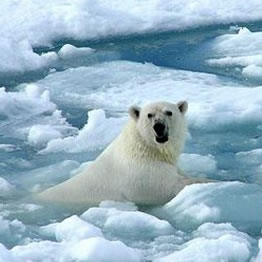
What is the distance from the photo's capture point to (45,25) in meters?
9.53

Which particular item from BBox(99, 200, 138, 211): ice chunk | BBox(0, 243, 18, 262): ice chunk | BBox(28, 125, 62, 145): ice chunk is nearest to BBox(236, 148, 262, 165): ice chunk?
BBox(99, 200, 138, 211): ice chunk

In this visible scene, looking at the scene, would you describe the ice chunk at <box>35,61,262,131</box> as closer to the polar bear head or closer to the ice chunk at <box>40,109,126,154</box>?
the ice chunk at <box>40,109,126,154</box>

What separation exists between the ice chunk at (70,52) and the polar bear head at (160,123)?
3658 mm

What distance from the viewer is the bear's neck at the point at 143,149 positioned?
513cm

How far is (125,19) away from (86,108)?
2810 mm

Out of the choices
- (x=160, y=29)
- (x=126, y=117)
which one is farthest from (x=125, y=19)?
(x=126, y=117)

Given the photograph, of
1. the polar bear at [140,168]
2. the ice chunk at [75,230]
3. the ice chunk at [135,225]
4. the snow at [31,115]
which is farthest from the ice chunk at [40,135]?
the ice chunk at [75,230]

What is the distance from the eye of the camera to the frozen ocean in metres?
4.14

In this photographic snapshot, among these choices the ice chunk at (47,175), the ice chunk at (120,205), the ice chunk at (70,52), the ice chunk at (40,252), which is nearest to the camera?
the ice chunk at (40,252)

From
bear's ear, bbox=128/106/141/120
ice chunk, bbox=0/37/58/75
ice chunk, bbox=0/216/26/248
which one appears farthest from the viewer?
ice chunk, bbox=0/37/58/75

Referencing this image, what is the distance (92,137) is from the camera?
6117 mm

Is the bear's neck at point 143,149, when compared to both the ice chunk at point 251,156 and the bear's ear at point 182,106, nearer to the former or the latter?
the bear's ear at point 182,106

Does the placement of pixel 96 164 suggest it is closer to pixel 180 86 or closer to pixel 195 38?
pixel 180 86

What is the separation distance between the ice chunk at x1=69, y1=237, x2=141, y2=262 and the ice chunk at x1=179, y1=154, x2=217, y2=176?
1.67 metres
